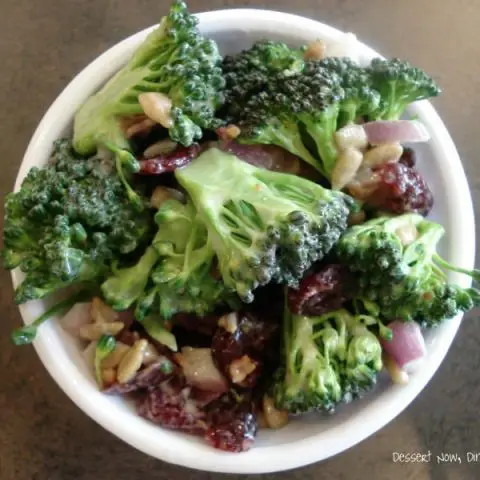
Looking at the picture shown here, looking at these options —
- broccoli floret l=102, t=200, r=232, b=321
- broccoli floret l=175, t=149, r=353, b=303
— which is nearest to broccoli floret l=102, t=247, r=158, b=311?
broccoli floret l=102, t=200, r=232, b=321

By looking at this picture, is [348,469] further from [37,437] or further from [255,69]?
[255,69]

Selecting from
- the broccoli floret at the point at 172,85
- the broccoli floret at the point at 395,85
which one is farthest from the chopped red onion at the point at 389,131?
the broccoli floret at the point at 172,85

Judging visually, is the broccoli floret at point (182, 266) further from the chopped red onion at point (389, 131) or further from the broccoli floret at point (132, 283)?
the chopped red onion at point (389, 131)

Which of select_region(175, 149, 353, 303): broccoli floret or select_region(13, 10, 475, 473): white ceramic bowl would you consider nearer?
select_region(175, 149, 353, 303): broccoli floret

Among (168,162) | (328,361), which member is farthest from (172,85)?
(328,361)

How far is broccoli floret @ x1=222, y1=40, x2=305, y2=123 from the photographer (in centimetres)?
105

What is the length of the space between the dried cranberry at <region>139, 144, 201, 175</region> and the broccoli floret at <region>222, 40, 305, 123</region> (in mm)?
85

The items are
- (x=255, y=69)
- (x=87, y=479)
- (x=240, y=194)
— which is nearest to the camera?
(x=240, y=194)

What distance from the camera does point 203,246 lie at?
3.25 ft

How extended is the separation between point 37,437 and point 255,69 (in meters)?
0.77

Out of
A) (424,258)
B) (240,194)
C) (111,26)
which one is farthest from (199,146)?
(111,26)

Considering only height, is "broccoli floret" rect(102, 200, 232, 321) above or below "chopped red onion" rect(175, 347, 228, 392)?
above

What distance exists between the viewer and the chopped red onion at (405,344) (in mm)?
1040

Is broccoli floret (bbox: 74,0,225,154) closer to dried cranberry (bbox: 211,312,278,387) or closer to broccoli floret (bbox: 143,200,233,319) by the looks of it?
broccoli floret (bbox: 143,200,233,319)
